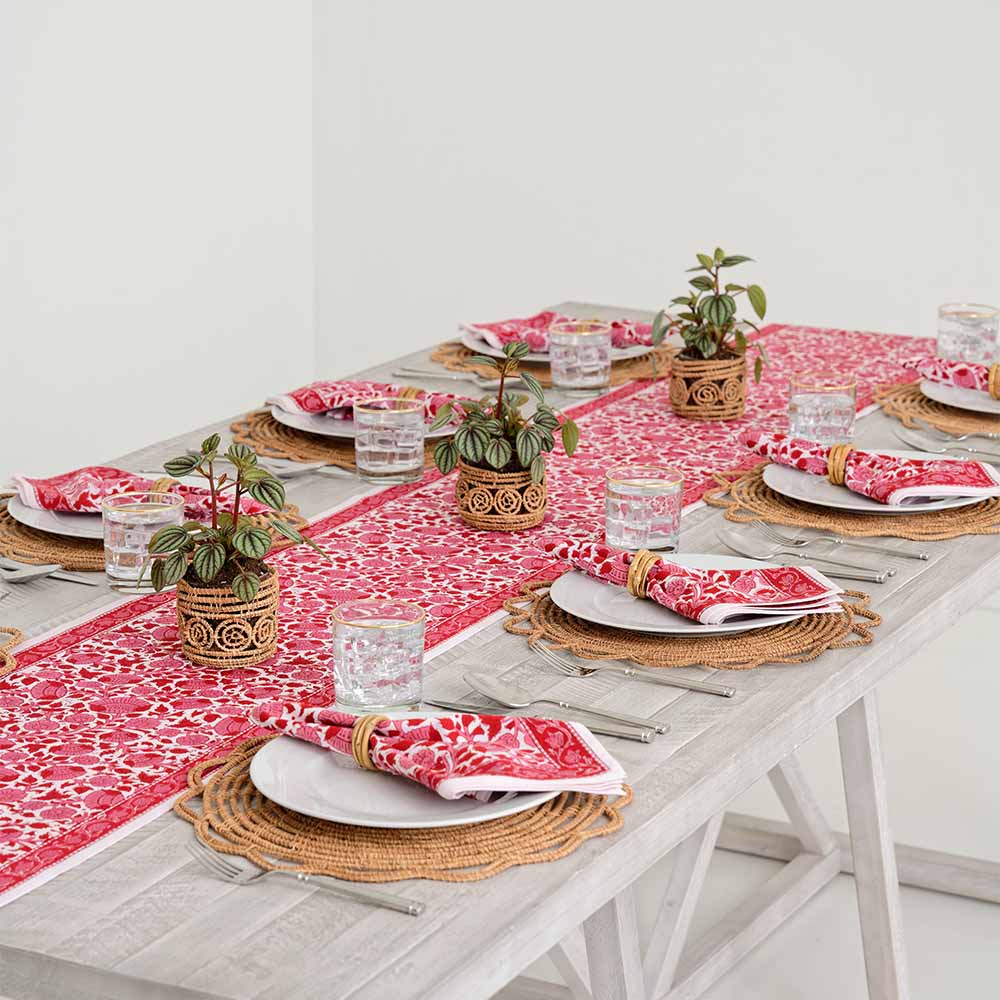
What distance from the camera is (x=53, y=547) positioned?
6.97 feet

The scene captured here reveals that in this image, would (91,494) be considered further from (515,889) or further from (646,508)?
(515,889)

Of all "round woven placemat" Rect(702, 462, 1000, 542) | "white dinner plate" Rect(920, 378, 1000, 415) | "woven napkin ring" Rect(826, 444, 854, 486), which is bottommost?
"round woven placemat" Rect(702, 462, 1000, 542)

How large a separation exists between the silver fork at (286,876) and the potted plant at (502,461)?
2.98 feet

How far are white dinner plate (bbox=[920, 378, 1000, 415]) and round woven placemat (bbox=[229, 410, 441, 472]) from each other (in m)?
0.86

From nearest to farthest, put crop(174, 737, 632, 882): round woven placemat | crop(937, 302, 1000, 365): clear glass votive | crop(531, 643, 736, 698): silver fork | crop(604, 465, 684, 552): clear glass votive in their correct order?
crop(174, 737, 632, 882): round woven placemat → crop(531, 643, 736, 698): silver fork → crop(604, 465, 684, 552): clear glass votive → crop(937, 302, 1000, 365): clear glass votive

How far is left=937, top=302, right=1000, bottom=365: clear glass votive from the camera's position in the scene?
304cm

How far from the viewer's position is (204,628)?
173 cm

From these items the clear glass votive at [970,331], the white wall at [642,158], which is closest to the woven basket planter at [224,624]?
the clear glass votive at [970,331]

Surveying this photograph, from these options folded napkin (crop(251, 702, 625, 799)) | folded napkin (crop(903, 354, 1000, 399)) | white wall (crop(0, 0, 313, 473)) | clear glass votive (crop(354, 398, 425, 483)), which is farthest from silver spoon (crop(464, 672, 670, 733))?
white wall (crop(0, 0, 313, 473))

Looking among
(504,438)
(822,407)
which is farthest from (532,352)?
(504,438)

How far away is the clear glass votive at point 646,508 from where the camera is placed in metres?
2.04

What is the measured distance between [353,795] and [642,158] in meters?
4.45

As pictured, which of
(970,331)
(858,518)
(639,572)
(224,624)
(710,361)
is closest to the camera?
(224,624)

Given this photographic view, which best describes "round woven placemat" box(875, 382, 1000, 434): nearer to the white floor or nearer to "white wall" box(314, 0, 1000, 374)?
the white floor
